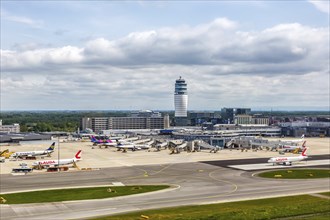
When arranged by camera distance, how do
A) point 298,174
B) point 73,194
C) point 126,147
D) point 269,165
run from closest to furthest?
point 73,194 < point 298,174 < point 269,165 < point 126,147

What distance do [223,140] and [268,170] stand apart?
78.1 m

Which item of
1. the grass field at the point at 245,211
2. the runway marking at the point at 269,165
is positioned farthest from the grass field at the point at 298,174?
the grass field at the point at 245,211

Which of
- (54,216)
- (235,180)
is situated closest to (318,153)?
(235,180)

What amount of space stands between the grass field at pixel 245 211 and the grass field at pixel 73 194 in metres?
16.8

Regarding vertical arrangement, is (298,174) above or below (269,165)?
below

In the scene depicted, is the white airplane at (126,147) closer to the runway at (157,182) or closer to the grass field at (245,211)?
the runway at (157,182)

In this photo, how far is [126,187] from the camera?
88.1m

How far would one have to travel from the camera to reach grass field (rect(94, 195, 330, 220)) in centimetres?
5603

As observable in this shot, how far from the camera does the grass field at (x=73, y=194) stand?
74562 millimetres

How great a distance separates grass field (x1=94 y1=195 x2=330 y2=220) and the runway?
4296 millimetres

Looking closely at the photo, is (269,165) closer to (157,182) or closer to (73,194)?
(157,182)

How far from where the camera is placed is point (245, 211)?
60.1 m

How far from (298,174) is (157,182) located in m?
37.8

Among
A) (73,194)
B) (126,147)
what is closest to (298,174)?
(73,194)
